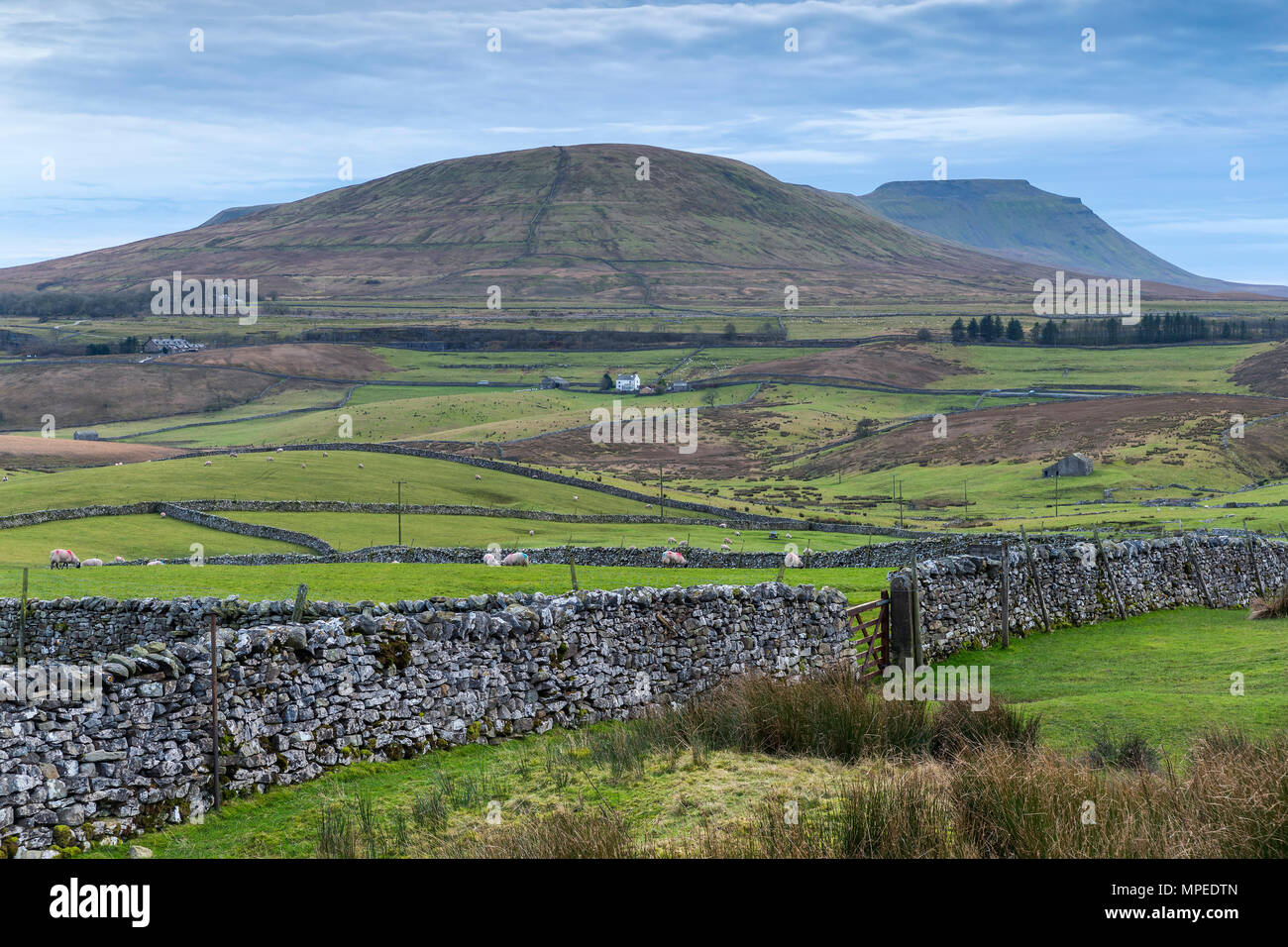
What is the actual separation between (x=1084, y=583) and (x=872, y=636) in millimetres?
8941

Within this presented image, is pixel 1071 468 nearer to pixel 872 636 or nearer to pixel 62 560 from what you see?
pixel 62 560

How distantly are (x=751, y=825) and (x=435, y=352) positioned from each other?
7311 inches

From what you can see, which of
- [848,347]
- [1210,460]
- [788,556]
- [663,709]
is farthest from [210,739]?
[848,347]

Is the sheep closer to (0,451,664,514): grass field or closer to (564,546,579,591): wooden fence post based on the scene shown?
(564,546,579,591): wooden fence post

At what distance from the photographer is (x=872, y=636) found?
1848cm

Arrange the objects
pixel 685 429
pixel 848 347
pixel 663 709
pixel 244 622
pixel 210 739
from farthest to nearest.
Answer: pixel 848 347 → pixel 685 429 → pixel 244 622 → pixel 663 709 → pixel 210 739

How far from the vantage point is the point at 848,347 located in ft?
587

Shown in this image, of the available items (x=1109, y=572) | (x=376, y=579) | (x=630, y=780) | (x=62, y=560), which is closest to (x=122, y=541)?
(x=62, y=560)

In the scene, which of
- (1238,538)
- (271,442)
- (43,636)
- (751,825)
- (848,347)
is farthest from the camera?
(848,347)

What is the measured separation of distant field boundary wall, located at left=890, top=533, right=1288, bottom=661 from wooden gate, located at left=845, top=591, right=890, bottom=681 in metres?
0.32

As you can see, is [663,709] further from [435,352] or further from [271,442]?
[435,352]

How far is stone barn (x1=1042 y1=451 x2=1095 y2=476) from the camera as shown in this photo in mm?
79312
